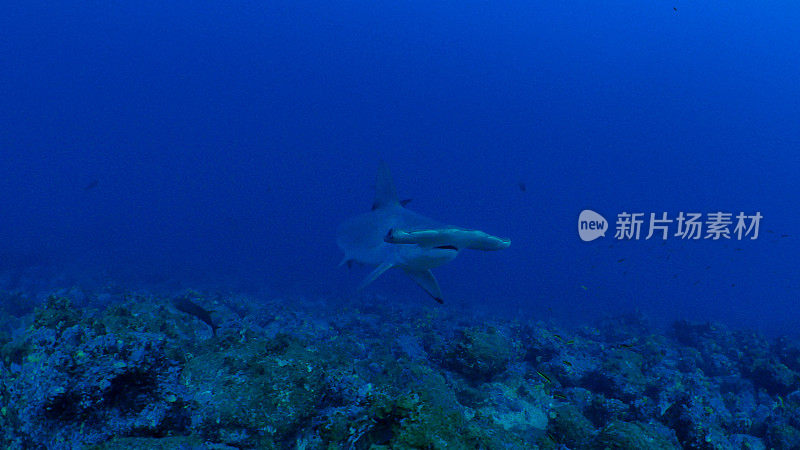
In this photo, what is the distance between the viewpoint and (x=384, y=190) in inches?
231

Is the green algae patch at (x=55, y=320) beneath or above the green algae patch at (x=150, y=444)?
above

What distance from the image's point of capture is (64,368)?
2.19 meters

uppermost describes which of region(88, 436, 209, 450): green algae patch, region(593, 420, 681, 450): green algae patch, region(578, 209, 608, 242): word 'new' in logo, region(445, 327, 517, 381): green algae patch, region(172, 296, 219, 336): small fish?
region(578, 209, 608, 242): word 'new' in logo

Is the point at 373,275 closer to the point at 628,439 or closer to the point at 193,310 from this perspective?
the point at 628,439

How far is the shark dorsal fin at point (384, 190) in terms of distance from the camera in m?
5.76

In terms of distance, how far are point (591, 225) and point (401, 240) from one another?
11.3m

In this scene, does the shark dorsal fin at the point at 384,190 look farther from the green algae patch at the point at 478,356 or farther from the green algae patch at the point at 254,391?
the green algae patch at the point at 254,391

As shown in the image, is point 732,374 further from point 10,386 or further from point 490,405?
point 10,386

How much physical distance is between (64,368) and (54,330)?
339 millimetres

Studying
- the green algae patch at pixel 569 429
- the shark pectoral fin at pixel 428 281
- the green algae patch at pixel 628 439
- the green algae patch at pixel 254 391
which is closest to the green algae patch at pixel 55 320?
the green algae patch at pixel 254 391

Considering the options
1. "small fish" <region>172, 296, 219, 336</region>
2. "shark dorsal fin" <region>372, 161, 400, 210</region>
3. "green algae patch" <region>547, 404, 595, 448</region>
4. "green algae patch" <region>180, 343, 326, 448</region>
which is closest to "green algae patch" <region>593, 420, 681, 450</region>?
"green algae patch" <region>547, 404, 595, 448</region>

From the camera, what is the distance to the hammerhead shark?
3098 millimetres

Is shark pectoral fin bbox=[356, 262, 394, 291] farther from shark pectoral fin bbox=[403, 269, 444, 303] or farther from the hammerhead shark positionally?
shark pectoral fin bbox=[403, 269, 444, 303]

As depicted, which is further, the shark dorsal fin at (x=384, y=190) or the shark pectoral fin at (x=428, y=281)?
the shark dorsal fin at (x=384, y=190)
